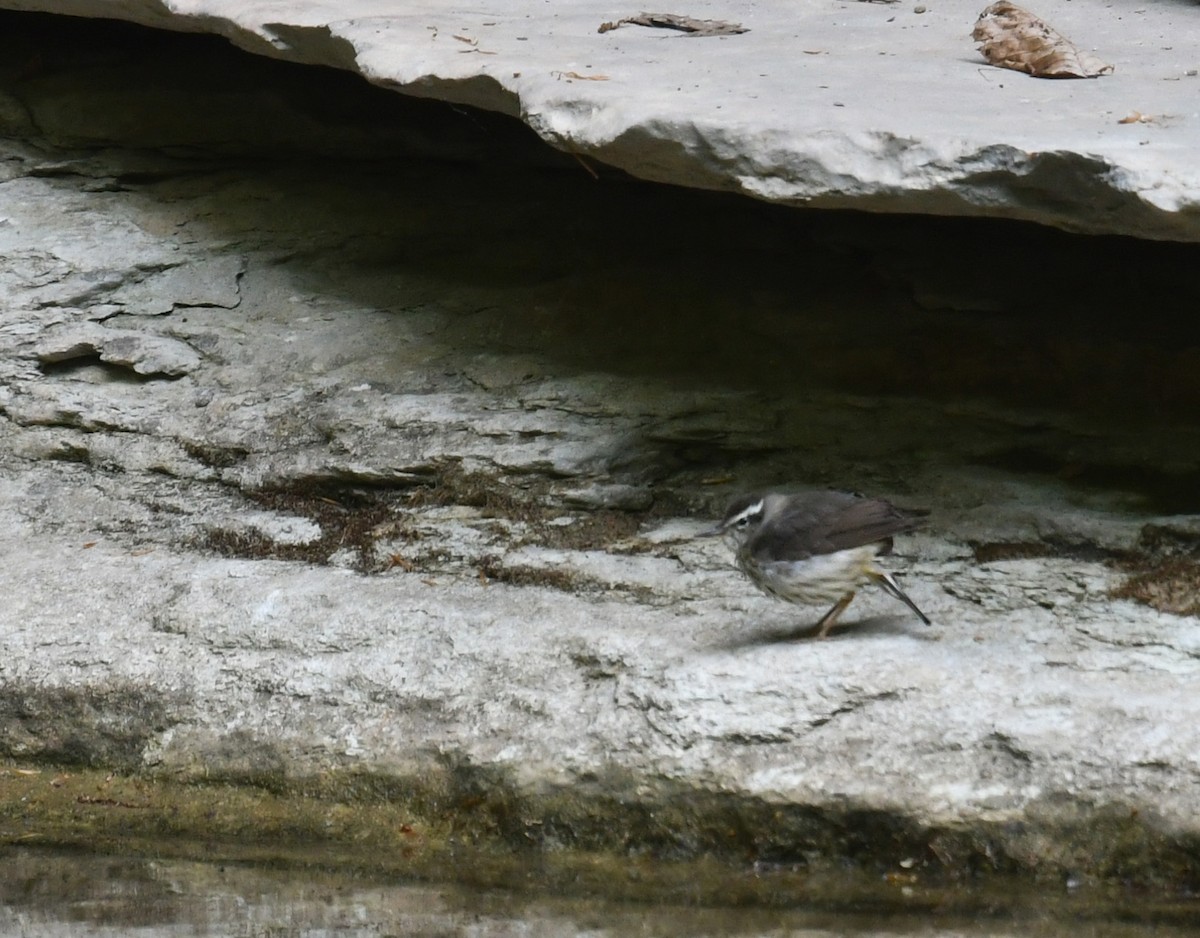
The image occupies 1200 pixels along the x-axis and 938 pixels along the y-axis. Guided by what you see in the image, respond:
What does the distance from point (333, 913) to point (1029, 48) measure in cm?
397

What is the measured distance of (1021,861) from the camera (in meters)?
3.85

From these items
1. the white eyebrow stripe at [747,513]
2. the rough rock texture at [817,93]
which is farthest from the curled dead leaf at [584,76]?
the white eyebrow stripe at [747,513]

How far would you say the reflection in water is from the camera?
145 inches

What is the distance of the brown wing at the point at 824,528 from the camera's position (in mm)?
4266

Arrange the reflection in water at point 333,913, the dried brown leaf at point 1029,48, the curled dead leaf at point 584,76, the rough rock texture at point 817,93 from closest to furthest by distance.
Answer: the reflection in water at point 333,913 → the rough rock texture at point 817,93 → the curled dead leaf at point 584,76 → the dried brown leaf at point 1029,48

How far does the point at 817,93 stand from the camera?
473 cm

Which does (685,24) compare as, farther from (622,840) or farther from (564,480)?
(622,840)

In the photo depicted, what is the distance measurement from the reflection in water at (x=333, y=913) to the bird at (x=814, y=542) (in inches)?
39.1

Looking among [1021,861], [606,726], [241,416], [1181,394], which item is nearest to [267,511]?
[241,416]

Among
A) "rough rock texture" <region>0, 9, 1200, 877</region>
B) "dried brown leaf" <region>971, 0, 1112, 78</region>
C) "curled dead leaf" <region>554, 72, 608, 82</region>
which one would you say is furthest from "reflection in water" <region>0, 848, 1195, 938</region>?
"dried brown leaf" <region>971, 0, 1112, 78</region>

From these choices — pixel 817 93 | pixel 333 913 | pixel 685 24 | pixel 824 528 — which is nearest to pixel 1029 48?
pixel 817 93

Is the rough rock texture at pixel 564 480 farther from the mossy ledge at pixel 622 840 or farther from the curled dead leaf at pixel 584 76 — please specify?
the curled dead leaf at pixel 584 76

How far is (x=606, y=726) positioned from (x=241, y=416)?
266 cm

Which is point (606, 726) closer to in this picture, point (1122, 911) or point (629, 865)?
point (629, 865)
